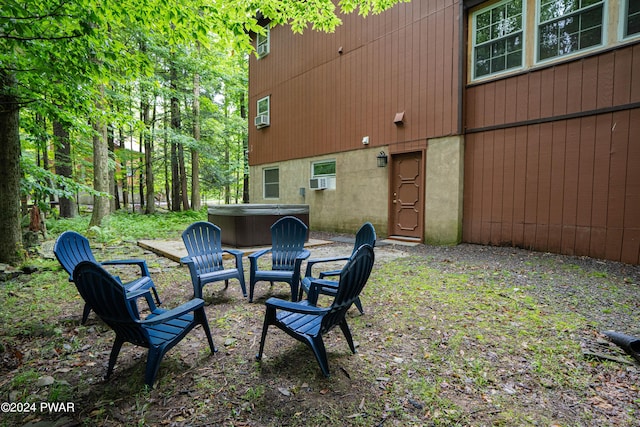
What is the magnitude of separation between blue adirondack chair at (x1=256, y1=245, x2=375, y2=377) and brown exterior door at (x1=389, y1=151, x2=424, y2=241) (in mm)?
5189

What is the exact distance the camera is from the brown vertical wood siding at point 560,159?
464 centimetres

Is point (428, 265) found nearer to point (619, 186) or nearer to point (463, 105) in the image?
point (619, 186)

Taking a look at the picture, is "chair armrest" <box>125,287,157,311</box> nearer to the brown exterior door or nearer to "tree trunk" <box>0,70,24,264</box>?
"tree trunk" <box>0,70,24,264</box>

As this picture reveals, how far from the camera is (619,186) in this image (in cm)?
468

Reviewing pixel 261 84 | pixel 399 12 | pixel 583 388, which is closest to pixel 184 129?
pixel 261 84

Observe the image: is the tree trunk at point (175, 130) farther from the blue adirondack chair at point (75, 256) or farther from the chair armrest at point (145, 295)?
the chair armrest at point (145, 295)

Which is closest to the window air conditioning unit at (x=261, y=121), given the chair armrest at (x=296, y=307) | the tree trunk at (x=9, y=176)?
the tree trunk at (x=9, y=176)

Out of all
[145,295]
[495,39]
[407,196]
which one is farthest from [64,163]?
[495,39]

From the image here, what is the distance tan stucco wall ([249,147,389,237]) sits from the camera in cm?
774

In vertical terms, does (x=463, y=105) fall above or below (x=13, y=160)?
above

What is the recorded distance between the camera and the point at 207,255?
12.1ft

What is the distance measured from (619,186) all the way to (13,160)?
875cm

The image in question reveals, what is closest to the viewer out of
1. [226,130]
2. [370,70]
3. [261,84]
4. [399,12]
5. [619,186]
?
[619,186]

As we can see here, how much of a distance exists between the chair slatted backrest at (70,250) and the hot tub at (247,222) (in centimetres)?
298
